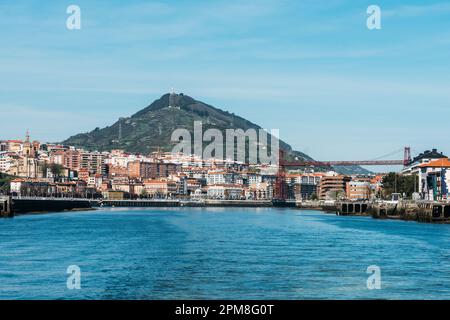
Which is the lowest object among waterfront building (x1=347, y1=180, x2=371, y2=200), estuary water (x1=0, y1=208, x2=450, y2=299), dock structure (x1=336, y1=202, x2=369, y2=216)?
dock structure (x1=336, y1=202, x2=369, y2=216)

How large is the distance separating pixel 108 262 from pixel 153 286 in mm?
7778

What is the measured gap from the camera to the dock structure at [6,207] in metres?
90.4

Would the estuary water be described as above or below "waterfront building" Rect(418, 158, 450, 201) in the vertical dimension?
below

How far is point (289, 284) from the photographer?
2345cm

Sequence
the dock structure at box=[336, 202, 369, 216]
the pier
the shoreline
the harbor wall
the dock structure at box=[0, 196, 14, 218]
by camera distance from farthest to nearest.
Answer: the dock structure at box=[336, 202, 369, 216]
the harbor wall
the pier
the dock structure at box=[0, 196, 14, 218]
the shoreline

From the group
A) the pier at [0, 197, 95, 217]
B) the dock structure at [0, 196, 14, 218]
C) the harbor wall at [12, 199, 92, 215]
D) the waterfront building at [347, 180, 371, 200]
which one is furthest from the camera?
the waterfront building at [347, 180, 371, 200]

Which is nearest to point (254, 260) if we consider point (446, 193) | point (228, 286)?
point (228, 286)

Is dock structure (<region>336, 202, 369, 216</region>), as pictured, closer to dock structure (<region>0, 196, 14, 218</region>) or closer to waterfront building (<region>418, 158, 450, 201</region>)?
waterfront building (<region>418, 158, 450, 201</region>)

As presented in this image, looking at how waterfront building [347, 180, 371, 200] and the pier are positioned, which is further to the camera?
waterfront building [347, 180, 371, 200]

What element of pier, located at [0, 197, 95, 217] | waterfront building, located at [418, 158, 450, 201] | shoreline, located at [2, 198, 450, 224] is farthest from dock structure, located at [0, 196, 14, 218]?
waterfront building, located at [418, 158, 450, 201]

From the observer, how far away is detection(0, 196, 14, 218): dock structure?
90419 mm

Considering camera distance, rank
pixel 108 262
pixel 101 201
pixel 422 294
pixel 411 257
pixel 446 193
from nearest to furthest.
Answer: pixel 422 294 < pixel 108 262 < pixel 411 257 < pixel 446 193 < pixel 101 201

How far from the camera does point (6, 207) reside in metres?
91.4

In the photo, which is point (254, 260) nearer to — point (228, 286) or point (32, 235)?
point (228, 286)
